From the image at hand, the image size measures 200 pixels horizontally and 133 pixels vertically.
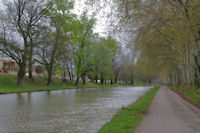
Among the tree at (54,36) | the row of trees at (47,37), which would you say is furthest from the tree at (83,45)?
the tree at (54,36)

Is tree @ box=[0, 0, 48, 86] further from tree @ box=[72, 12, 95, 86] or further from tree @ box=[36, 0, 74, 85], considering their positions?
tree @ box=[72, 12, 95, 86]

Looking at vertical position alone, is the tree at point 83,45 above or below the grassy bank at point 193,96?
above

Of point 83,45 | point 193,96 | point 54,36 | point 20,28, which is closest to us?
point 193,96

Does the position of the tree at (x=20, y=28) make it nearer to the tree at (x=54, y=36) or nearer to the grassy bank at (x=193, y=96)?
the tree at (x=54, y=36)

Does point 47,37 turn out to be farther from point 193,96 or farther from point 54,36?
point 193,96

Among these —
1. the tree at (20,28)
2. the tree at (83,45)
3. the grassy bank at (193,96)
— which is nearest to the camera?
the grassy bank at (193,96)

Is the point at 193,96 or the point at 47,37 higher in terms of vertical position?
the point at 47,37

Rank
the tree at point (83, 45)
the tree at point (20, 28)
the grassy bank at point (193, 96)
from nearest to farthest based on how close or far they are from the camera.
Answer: the grassy bank at point (193, 96)
the tree at point (20, 28)
the tree at point (83, 45)

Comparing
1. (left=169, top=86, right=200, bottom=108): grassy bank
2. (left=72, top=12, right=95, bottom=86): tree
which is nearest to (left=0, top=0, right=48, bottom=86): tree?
(left=72, top=12, right=95, bottom=86): tree

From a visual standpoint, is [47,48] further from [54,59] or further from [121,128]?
[121,128]

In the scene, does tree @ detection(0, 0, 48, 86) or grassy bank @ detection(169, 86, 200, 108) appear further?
tree @ detection(0, 0, 48, 86)

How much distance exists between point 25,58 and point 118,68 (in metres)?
53.1

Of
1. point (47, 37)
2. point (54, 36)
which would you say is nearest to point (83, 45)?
point (54, 36)

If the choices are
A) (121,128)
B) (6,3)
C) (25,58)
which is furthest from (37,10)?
(121,128)
